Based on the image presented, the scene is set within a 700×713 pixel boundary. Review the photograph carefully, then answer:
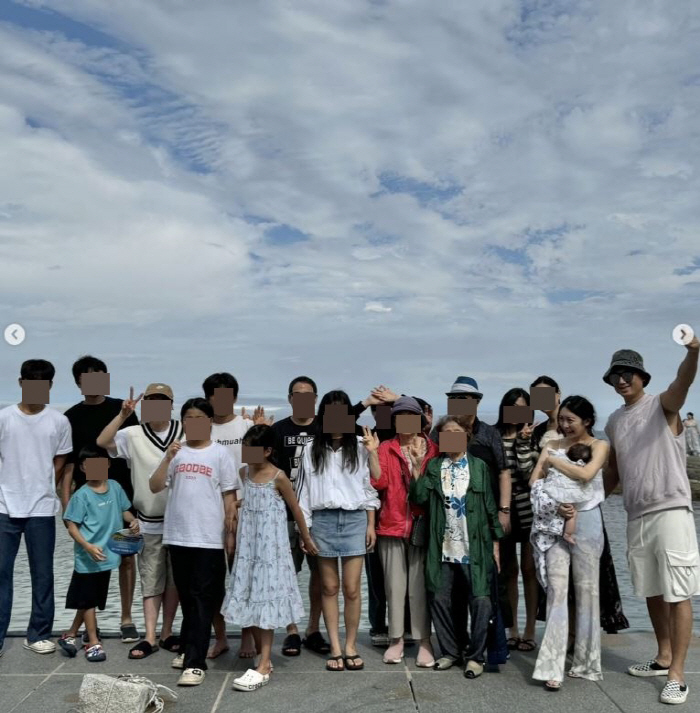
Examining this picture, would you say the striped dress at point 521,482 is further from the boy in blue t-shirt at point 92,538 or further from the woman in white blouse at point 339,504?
the boy in blue t-shirt at point 92,538

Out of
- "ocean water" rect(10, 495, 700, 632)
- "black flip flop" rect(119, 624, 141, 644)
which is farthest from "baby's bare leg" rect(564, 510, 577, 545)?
"ocean water" rect(10, 495, 700, 632)

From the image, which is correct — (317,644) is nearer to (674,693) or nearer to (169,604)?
(169,604)

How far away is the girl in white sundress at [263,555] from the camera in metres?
5.11

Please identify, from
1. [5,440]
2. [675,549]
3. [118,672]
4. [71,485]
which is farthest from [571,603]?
[5,440]

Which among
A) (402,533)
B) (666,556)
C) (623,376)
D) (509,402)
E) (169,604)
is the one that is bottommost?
(169,604)

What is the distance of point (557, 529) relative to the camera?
5027 mm

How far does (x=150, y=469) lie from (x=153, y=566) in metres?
0.69

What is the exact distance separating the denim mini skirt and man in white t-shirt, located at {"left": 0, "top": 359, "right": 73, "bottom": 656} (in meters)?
1.96

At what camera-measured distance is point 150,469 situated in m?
5.64

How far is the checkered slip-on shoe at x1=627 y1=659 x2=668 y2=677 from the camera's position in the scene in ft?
17.0

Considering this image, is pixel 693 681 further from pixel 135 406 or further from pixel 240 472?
pixel 135 406

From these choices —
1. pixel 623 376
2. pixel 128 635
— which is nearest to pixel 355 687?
pixel 128 635

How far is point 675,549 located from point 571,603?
0.78 meters

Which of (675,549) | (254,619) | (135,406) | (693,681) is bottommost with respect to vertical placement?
(693,681)
